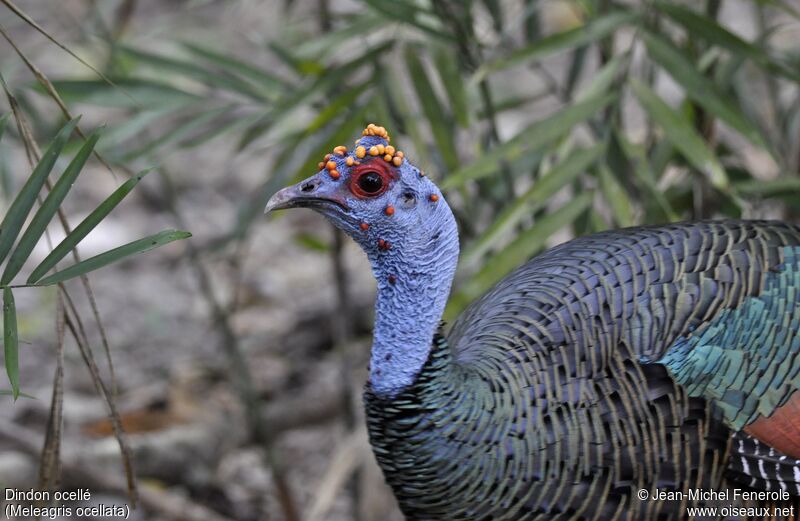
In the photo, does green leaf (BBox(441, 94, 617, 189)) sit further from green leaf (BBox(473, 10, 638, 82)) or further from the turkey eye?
the turkey eye

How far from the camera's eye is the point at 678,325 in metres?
2.71

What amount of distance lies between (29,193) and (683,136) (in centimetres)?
192

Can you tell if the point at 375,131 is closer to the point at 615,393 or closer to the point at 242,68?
the point at 615,393

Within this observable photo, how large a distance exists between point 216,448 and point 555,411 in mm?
2157

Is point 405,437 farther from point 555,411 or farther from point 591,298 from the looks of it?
point 591,298

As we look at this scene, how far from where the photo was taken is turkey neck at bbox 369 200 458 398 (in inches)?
97.5

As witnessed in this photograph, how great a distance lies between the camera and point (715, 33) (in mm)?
3348

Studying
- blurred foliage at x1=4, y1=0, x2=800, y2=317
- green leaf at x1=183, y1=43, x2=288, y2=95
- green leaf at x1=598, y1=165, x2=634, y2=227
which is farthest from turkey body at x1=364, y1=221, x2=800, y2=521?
green leaf at x1=183, y1=43, x2=288, y2=95

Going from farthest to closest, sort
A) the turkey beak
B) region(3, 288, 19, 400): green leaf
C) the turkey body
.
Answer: the turkey body < the turkey beak < region(3, 288, 19, 400): green leaf

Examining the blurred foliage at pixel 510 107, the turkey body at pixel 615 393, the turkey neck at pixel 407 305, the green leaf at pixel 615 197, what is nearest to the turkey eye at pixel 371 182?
the turkey neck at pixel 407 305

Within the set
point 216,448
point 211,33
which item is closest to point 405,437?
point 216,448

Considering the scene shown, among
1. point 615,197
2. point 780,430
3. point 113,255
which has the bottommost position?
point 780,430

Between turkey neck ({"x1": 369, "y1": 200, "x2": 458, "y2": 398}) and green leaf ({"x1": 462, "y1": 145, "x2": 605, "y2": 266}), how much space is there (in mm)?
711

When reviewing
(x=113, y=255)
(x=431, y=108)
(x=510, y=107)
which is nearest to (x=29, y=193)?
(x=113, y=255)
